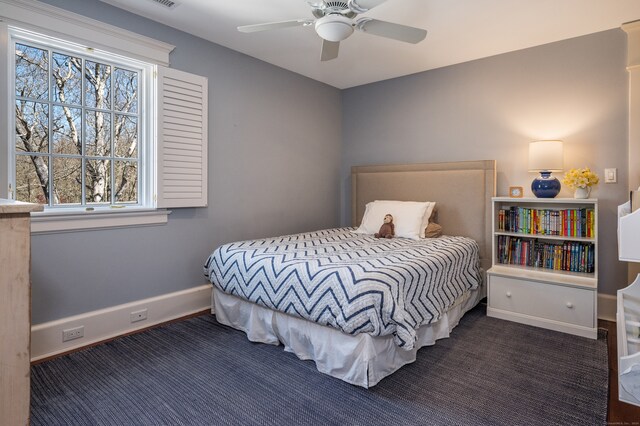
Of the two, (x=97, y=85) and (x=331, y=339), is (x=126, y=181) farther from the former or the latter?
(x=331, y=339)

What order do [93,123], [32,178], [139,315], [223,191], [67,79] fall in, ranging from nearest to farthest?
1. [32,178]
2. [67,79]
3. [93,123]
4. [139,315]
5. [223,191]

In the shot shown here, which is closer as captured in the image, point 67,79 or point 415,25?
point 67,79

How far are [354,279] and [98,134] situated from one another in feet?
7.15

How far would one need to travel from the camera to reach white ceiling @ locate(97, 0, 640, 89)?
104 inches

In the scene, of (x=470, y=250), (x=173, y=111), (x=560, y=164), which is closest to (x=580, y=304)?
(x=470, y=250)

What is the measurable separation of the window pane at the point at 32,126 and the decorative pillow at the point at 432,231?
3.11 m

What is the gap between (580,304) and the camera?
274 centimetres

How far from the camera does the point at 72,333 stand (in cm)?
249

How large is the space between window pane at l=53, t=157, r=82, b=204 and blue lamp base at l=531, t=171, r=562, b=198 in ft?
12.1

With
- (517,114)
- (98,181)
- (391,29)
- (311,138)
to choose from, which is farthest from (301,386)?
(517,114)

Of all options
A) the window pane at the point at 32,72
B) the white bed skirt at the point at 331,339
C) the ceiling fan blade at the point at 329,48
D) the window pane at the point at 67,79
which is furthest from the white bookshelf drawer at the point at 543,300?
the window pane at the point at 32,72

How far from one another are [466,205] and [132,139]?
3086 millimetres

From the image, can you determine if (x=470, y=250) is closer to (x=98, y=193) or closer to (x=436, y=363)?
(x=436, y=363)

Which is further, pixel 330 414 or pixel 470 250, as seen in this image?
pixel 470 250
